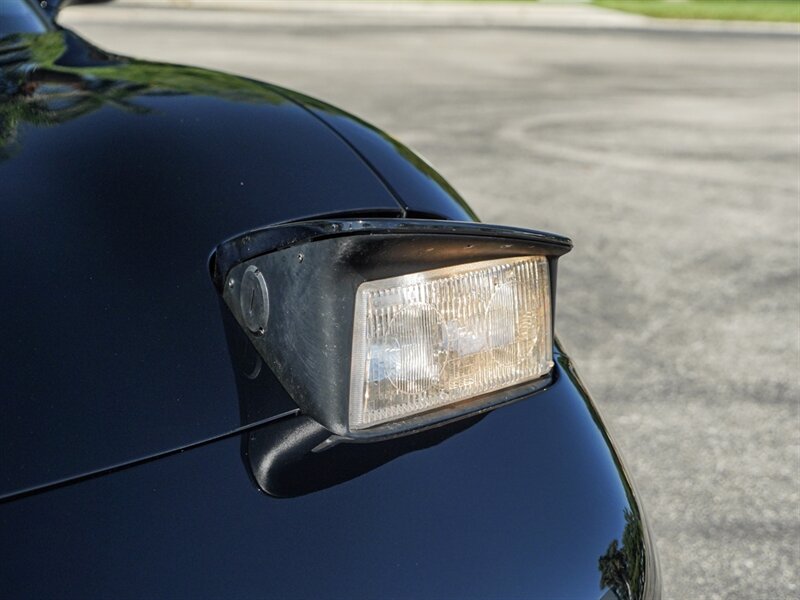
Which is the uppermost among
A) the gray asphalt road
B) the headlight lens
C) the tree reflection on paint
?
the headlight lens

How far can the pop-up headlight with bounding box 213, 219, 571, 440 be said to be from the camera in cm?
105

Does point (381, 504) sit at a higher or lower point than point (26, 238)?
Result: lower

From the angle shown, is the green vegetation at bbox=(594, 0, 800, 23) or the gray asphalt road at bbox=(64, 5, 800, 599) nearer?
the gray asphalt road at bbox=(64, 5, 800, 599)

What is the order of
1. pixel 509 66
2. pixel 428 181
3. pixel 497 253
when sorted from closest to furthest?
pixel 497 253, pixel 428 181, pixel 509 66

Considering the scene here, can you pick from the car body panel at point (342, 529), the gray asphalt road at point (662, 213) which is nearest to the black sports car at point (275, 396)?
the car body panel at point (342, 529)

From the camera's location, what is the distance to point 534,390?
1.25m

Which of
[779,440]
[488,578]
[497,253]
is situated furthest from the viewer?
[779,440]

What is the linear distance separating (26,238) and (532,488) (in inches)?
24.8

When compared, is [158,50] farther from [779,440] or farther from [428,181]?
[428,181]

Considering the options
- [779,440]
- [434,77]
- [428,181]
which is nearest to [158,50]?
[434,77]

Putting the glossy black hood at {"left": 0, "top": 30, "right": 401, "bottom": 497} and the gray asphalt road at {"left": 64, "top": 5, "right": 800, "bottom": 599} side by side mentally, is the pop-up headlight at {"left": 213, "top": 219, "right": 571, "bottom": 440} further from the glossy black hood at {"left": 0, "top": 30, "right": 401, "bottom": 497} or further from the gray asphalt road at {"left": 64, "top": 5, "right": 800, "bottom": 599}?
the gray asphalt road at {"left": 64, "top": 5, "right": 800, "bottom": 599}

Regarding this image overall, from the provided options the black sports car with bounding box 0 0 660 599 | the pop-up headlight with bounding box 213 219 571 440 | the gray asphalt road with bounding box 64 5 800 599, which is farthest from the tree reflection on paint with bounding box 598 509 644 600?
the gray asphalt road with bounding box 64 5 800 599

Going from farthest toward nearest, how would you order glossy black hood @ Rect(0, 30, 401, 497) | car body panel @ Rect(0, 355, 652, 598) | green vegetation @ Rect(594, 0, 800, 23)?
green vegetation @ Rect(594, 0, 800, 23) < glossy black hood @ Rect(0, 30, 401, 497) < car body panel @ Rect(0, 355, 652, 598)

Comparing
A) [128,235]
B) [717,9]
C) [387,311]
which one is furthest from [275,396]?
[717,9]
